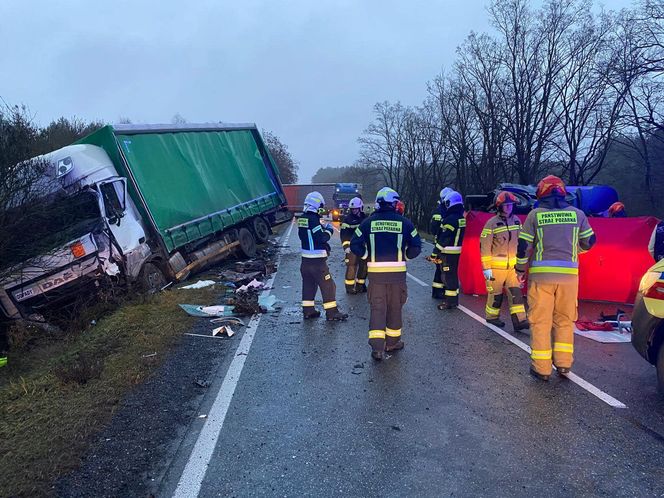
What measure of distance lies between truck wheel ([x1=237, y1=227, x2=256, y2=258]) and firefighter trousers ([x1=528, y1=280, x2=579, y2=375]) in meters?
9.97

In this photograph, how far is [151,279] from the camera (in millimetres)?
8984

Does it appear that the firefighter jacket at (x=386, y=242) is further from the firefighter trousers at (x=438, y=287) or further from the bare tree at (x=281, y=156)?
the bare tree at (x=281, y=156)

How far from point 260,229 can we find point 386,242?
34.2ft

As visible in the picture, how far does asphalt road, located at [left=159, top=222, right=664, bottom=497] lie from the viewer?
296cm

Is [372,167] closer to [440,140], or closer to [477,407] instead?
[440,140]

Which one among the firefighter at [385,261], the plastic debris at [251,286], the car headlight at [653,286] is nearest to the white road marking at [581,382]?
the car headlight at [653,286]

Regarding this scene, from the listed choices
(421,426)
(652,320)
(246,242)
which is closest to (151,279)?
(246,242)

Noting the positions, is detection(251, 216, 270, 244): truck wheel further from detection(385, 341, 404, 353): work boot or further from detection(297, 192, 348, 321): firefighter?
detection(385, 341, 404, 353): work boot

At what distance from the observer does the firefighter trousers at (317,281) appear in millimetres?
6875

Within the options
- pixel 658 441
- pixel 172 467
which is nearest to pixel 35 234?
pixel 172 467

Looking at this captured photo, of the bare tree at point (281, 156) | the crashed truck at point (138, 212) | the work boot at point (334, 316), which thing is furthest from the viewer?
the bare tree at point (281, 156)

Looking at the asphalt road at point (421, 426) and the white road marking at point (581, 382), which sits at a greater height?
the asphalt road at point (421, 426)

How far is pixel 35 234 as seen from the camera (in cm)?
719

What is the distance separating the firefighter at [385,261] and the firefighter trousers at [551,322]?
1.37 meters
